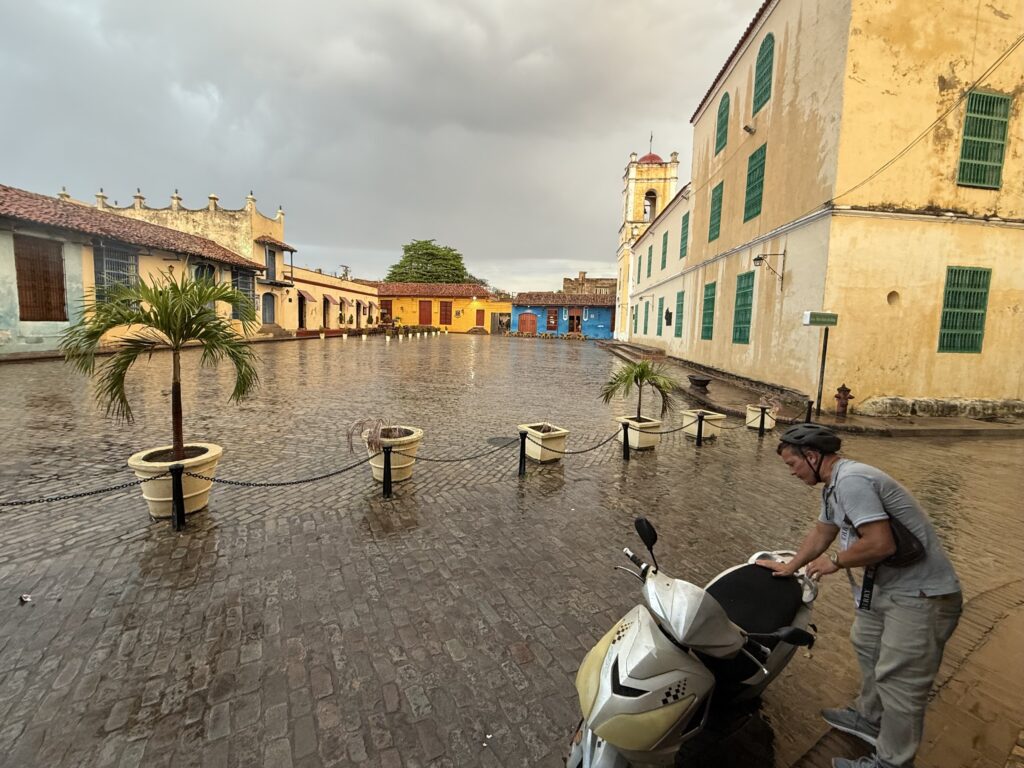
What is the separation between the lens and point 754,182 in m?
13.8

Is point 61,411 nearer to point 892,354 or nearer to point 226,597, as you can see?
point 226,597

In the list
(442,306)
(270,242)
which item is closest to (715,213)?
(270,242)

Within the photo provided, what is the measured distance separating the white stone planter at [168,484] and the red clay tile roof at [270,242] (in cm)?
3020

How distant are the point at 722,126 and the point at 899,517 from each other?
58.9 ft

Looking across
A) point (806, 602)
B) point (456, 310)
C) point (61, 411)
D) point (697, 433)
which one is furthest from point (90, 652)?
point (456, 310)

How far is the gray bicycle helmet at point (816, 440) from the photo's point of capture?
213 centimetres

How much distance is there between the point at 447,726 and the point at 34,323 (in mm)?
22416

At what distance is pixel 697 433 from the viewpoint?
26.8 ft

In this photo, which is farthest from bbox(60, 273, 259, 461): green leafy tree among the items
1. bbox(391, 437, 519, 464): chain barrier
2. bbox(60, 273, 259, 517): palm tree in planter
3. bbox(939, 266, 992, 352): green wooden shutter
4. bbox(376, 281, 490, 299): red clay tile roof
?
bbox(376, 281, 490, 299): red clay tile roof

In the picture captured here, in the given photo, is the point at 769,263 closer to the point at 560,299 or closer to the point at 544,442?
the point at 544,442

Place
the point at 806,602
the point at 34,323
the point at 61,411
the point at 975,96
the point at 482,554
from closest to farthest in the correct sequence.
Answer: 1. the point at 806,602
2. the point at 482,554
3. the point at 61,411
4. the point at 975,96
5. the point at 34,323

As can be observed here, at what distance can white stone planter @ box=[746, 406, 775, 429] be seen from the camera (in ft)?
29.9

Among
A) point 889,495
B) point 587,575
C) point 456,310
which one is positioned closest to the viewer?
point 889,495

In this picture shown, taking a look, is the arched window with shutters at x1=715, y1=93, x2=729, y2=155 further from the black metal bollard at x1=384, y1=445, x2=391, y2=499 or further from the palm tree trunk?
the palm tree trunk
